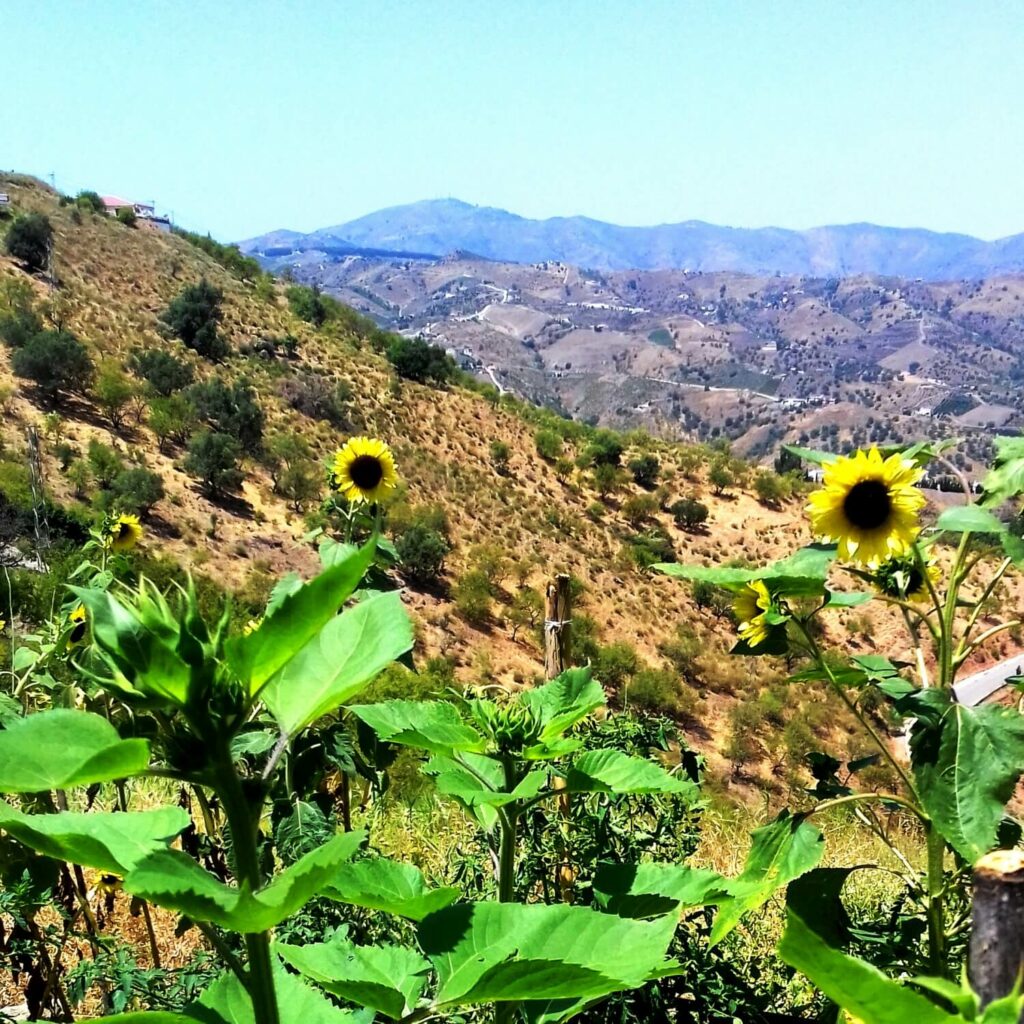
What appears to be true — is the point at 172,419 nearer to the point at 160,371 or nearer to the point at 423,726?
the point at 160,371

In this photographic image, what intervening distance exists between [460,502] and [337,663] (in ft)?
63.0

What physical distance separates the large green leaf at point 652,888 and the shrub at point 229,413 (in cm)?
1772

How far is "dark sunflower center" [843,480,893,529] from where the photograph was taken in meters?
1.57

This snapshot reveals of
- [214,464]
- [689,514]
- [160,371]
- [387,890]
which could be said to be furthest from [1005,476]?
[689,514]

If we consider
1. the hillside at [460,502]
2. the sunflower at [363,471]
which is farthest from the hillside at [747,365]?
the sunflower at [363,471]

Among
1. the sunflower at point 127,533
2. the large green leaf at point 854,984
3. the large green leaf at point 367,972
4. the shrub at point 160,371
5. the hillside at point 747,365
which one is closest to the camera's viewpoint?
the large green leaf at point 854,984

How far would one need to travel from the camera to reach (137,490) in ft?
46.1

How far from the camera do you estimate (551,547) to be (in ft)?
63.8

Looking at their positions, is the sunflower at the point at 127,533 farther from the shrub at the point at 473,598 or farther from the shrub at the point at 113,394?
the shrub at the point at 113,394

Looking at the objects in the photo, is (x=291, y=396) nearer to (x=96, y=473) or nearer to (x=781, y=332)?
(x=96, y=473)

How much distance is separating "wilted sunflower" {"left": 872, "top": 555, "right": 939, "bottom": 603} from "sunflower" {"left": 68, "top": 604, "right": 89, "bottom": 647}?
1927mm

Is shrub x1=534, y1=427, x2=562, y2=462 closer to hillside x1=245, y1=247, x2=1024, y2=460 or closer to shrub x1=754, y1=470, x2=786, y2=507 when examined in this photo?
shrub x1=754, y1=470, x2=786, y2=507

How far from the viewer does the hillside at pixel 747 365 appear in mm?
117062

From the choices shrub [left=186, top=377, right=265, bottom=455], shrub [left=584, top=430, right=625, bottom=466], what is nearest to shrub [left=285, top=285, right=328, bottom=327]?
shrub [left=186, top=377, right=265, bottom=455]
